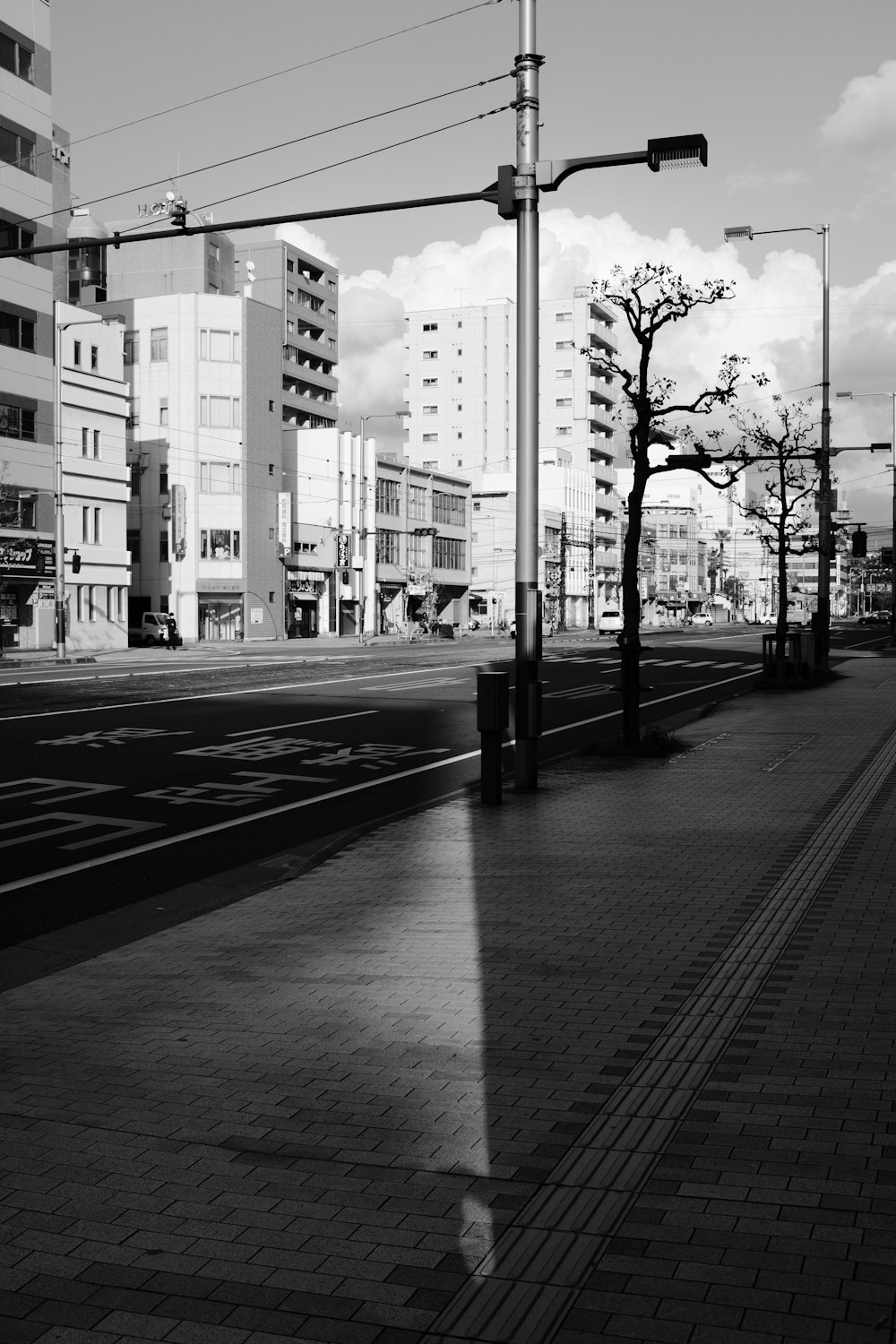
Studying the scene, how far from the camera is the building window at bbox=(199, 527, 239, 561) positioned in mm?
77250

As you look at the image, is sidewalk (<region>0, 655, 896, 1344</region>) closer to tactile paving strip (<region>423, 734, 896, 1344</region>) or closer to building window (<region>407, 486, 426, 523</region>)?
tactile paving strip (<region>423, 734, 896, 1344</region>)

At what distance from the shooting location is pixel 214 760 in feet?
53.9

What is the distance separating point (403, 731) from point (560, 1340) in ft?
55.8

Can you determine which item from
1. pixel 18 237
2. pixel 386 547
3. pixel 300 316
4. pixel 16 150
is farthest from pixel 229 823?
pixel 300 316

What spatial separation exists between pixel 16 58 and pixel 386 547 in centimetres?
4541

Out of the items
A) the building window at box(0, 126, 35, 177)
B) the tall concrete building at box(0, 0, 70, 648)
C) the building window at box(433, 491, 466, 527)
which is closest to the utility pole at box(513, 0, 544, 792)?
the tall concrete building at box(0, 0, 70, 648)

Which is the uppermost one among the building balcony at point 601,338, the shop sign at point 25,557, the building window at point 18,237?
the building balcony at point 601,338

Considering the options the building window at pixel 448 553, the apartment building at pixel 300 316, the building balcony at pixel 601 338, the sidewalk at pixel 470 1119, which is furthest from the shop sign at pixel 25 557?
the building balcony at pixel 601 338

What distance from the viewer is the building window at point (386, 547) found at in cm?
9362

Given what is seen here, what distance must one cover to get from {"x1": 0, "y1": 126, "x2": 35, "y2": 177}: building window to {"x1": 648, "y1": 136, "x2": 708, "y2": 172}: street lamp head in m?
47.5

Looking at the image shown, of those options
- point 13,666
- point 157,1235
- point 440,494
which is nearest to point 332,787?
point 157,1235

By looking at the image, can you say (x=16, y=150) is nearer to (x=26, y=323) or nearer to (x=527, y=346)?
(x=26, y=323)

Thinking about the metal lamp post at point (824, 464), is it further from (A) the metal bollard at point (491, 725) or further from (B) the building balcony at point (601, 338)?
(B) the building balcony at point (601, 338)

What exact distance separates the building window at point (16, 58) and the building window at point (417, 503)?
46.3 m
